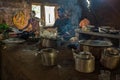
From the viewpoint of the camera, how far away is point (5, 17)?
15.3ft

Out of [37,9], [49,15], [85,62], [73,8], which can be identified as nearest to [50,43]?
[85,62]

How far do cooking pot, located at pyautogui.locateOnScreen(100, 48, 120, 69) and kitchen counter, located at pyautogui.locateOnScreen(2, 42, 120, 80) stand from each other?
0.05 metres

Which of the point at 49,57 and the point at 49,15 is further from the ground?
the point at 49,15

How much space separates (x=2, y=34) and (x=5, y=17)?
8.21 ft

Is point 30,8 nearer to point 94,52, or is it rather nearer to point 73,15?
point 73,15

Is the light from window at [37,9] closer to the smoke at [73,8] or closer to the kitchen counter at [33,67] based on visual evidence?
the smoke at [73,8]

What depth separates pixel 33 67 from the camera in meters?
1.39

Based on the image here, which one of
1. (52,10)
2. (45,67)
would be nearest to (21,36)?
(45,67)

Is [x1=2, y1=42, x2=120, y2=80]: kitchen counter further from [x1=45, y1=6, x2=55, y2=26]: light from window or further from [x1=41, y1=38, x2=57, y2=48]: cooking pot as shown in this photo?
[x1=45, y1=6, x2=55, y2=26]: light from window

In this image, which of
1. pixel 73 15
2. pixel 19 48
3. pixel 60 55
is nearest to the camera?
pixel 60 55

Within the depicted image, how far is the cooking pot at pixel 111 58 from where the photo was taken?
1120 mm

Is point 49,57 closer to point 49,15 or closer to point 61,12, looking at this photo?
point 61,12

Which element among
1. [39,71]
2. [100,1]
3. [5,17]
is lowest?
[39,71]

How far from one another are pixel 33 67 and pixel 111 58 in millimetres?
642
